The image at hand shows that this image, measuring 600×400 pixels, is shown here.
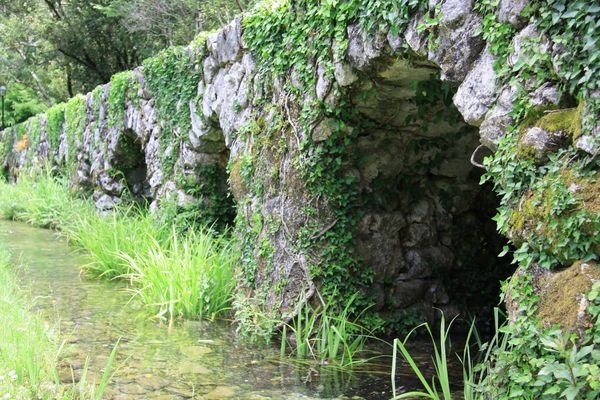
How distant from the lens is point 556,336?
2.13m

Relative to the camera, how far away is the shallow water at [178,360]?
3.39 m

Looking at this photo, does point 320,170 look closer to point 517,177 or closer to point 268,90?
point 268,90

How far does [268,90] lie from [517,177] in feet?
9.42

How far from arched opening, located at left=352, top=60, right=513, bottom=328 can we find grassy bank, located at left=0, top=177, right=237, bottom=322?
51.0 inches

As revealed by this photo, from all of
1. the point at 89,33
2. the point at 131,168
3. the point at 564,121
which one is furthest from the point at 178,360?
the point at 89,33

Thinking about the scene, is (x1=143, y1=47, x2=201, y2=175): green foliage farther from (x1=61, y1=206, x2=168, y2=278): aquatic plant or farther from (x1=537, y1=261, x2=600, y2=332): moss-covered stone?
(x1=537, y1=261, x2=600, y2=332): moss-covered stone

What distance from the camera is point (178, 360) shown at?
388 centimetres

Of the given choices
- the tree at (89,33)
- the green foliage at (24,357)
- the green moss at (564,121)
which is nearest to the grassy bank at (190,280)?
the green foliage at (24,357)

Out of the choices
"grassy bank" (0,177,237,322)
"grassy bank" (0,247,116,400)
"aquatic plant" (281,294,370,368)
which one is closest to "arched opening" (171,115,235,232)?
"grassy bank" (0,177,237,322)

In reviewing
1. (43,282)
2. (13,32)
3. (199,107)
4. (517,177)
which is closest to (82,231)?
(43,282)

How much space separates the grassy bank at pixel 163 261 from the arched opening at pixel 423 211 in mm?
1295

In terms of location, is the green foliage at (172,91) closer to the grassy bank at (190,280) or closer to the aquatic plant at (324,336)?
the grassy bank at (190,280)

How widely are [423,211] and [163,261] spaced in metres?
2.20

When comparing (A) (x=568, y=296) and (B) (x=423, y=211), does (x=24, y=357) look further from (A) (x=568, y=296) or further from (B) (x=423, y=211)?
(B) (x=423, y=211)
